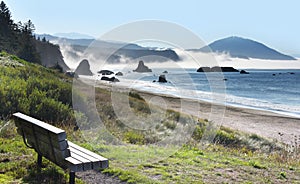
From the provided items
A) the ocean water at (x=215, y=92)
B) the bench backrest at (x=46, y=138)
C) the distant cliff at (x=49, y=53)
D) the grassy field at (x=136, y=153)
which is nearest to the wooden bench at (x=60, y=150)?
the bench backrest at (x=46, y=138)

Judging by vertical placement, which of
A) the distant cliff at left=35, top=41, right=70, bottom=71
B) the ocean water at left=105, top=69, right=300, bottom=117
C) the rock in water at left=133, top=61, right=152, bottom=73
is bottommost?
the ocean water at left=105, top=69, right=300, bottom=117

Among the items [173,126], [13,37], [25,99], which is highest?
[13,37]

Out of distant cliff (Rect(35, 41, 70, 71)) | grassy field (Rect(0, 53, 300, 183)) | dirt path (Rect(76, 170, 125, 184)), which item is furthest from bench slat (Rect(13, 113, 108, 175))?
distant cliff (Rect(35, 41, 70, 71))

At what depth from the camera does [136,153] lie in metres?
7.60

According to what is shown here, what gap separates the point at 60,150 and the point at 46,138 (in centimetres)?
38

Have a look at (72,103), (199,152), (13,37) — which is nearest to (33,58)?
(13,37)

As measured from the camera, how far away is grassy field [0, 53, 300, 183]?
235 inches

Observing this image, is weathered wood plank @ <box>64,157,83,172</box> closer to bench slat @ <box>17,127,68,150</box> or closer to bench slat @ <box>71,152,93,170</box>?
bench slat @ <box>71,152,93,170</box>

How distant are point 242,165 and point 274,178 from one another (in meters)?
0.90

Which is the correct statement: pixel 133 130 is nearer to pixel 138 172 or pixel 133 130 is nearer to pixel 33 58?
pixel 138 172

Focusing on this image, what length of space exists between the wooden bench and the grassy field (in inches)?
22.4

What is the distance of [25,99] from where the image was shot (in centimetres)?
1114

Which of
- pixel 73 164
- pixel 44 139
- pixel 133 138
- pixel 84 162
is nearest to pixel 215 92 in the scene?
pixel 133 138

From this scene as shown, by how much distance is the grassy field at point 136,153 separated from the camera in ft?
19.6
